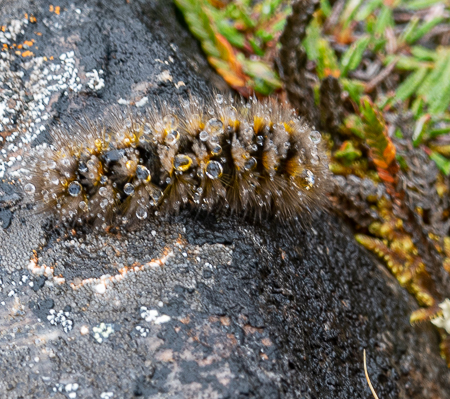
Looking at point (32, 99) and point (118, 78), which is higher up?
point (118, 78)

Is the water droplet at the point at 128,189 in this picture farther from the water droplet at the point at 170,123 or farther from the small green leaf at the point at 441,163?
the small green leaf at the point at 441,163

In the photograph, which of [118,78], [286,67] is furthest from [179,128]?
[286,67]

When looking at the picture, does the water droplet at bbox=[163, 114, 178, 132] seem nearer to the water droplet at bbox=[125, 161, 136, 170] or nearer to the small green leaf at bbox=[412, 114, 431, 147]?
the water droplet at bbox=[125, 161, 136, 170]

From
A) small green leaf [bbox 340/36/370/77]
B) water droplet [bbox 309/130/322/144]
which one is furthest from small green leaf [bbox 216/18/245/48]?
water droplet [bbox 309/130/322/144]

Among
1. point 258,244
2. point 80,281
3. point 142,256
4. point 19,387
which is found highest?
point 258,244

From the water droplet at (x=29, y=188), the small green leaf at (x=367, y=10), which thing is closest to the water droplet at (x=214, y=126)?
the water droplet at (x=29, y=188)

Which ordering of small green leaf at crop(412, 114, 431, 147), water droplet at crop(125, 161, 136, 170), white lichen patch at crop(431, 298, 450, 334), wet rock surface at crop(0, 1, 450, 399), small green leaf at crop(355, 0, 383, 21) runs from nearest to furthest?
1. wet rock surface at crop(0, 1, 450, 399)
2. water droplet at crop(125, 161, 136, 170)
3. white lichen patch at crop(431, 298, 450, 334)
4. small green leaf at crop(412, 114, 431, 147)
5. small green leaf at crop(355, 0, 383, 21)

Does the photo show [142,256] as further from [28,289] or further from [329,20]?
[329,20]
